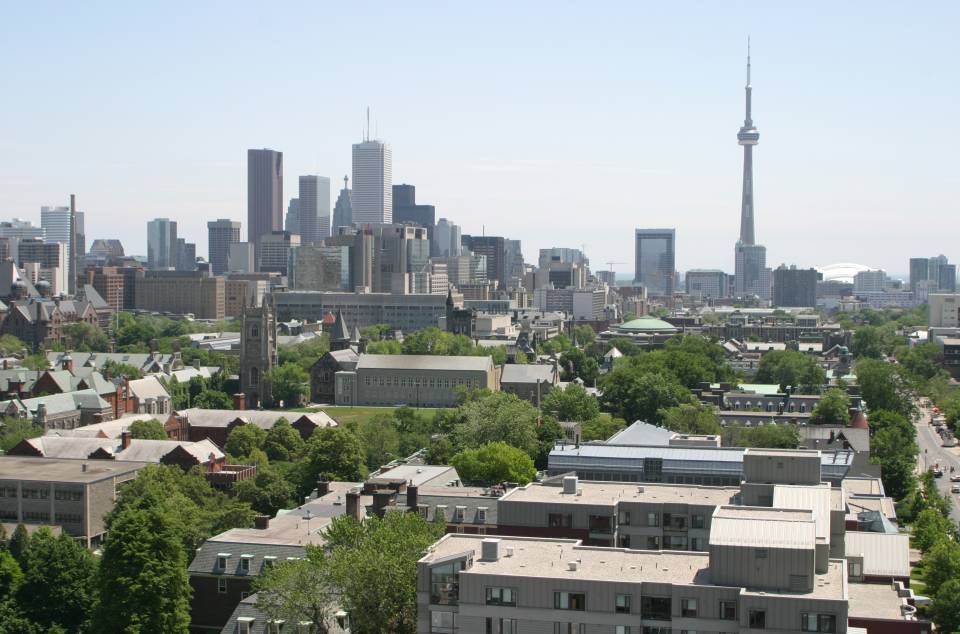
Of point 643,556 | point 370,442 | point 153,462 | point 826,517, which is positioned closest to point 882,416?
point 370,442

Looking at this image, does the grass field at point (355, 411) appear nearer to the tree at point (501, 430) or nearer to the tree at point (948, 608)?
the tree at point (501, 430)

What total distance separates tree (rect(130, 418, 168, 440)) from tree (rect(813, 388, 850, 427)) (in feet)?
177

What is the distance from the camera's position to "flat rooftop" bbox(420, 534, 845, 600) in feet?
131

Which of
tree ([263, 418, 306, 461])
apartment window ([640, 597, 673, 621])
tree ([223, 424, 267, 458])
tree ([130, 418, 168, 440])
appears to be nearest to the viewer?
apartment window ([640, 597, 673, 621])

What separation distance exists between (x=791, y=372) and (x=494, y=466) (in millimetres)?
83443

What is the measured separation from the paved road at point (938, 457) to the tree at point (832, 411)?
7.04 m

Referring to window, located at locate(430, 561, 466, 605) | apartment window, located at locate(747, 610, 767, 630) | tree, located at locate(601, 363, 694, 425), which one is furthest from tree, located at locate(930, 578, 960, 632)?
tree, located at locate(601, 363, 694, 425)

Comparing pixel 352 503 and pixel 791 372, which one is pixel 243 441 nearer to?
pixel 352 503

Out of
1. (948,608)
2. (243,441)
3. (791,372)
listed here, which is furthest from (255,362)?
(948,608)

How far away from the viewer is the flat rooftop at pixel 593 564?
39.8 metres

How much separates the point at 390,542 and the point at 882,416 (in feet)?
236

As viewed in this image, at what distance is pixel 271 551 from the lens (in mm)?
56094

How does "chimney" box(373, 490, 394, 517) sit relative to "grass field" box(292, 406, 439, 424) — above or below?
above

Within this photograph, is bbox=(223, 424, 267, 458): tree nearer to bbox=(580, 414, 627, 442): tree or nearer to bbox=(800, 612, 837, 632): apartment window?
bbox=(580, 414, 627, 442): tree
